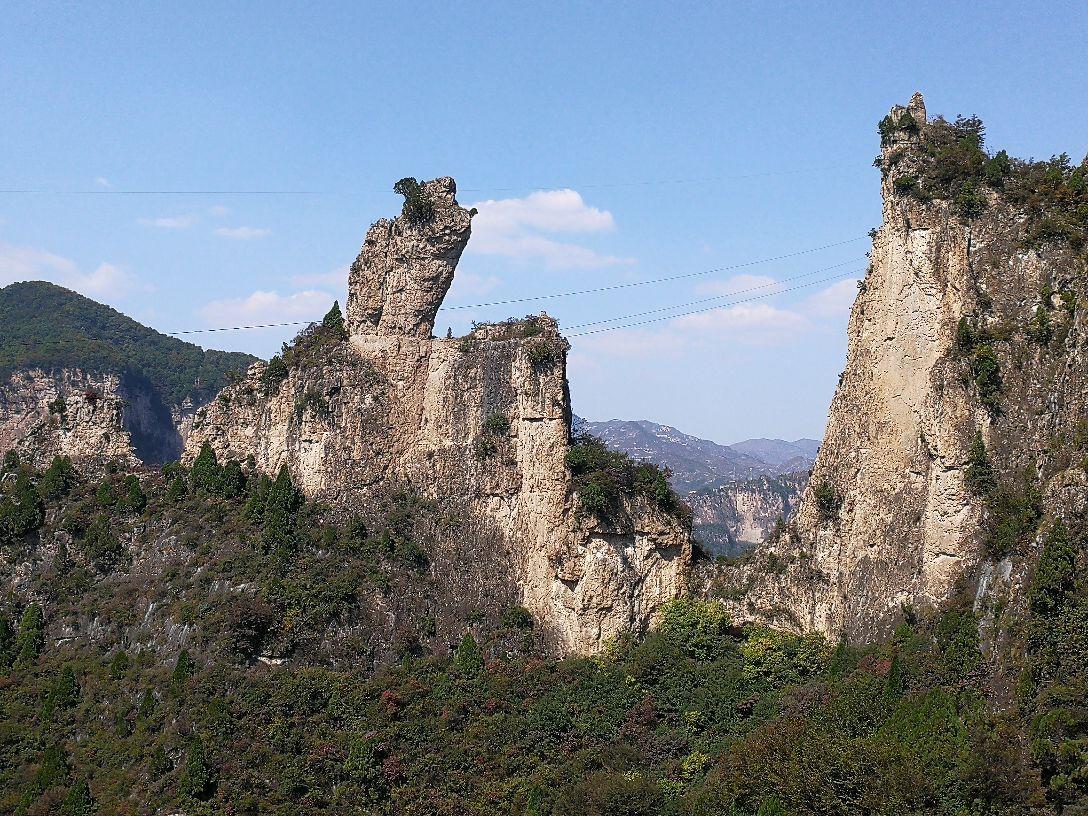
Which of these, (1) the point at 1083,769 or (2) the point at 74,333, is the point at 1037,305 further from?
(2) the point at 74,333

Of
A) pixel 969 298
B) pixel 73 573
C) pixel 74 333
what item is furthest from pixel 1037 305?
pixel 74 333

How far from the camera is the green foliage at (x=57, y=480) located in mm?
54375

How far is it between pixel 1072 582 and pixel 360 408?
99.2 feet

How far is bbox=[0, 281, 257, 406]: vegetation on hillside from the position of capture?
388ft

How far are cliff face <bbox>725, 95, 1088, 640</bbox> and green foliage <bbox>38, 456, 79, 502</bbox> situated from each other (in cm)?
3071

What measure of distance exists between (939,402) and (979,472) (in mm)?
3033

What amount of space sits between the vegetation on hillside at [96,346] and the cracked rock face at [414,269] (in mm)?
71859

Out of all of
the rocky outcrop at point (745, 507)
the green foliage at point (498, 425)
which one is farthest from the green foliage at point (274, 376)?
the rocky outcrop at point (745, 507)

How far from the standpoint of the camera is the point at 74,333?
13088 cm

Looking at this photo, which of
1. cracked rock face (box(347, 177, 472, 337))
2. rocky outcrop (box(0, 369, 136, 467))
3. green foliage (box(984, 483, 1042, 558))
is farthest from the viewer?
rocky outcrop (box(0, 369, 136, 467))

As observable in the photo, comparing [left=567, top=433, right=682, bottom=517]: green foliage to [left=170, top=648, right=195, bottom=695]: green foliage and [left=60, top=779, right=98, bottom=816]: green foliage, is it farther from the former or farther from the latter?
[left=60, top=779, right=98, bottom=816]: green foliage

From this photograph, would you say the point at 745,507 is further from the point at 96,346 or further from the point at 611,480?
the point at 611,480

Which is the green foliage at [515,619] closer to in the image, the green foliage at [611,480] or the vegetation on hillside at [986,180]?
the green foliage at [611,480]

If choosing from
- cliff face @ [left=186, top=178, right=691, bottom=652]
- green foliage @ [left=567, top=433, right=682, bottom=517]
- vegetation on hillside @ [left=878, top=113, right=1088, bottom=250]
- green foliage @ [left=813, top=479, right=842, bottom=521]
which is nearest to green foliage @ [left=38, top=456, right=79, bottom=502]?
cliff face @ [left=186, top=178, right=691, bottom=652]
